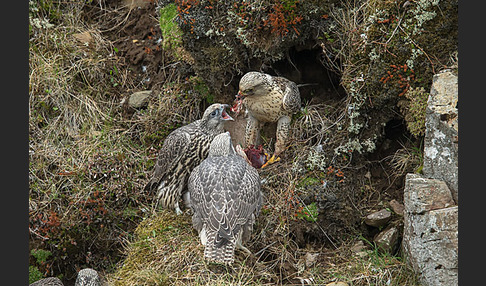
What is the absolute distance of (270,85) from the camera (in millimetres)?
6828

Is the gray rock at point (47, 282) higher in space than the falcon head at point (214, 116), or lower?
lower

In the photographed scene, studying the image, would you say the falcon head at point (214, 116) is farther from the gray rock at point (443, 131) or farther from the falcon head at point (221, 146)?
the gray rock at point (443, 131)

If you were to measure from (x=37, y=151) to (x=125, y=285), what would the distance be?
2424 mm

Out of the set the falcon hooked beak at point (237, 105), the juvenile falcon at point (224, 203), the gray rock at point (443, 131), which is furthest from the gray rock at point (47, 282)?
the gray rock at point (443, 131)

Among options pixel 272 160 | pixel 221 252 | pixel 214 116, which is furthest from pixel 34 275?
pixel 272 160

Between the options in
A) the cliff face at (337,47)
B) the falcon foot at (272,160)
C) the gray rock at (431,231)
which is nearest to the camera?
the gray rock at (431,231)

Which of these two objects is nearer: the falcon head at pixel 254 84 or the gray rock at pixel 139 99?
the falcon head at pixel 254 84

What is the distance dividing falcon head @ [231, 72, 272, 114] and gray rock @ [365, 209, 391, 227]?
6.07 feet

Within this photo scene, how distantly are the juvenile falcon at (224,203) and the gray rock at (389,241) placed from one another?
1.32 meters

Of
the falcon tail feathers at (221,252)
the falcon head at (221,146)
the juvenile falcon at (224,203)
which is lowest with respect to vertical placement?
the falcon tail feathers at (221,252)

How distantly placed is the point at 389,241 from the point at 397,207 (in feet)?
1.56

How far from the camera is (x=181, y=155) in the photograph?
6617 millimetres

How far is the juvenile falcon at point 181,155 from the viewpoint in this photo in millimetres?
6633

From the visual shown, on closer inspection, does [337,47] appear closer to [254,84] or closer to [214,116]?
[254,84]
